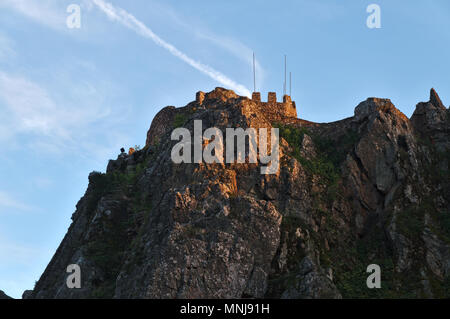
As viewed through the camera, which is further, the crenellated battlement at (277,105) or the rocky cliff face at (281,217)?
the crenellated battlement at (277,105)

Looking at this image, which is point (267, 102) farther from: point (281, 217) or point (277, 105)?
point (281, 217)

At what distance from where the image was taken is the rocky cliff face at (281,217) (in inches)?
2110

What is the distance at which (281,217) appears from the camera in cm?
5847

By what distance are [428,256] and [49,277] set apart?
3511 cm

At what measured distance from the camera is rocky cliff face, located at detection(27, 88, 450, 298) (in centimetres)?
5359

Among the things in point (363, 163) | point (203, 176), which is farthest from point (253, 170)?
point (363, 163)

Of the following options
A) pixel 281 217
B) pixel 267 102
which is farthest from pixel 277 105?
pixel 281 217

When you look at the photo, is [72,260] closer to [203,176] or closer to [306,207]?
[203,176]

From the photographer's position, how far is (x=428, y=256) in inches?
2234

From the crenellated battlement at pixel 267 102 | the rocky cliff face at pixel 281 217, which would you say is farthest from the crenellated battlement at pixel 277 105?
the rocky cliff face at pixel 281 217

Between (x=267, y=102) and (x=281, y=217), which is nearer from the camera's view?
(x=281, y=217)

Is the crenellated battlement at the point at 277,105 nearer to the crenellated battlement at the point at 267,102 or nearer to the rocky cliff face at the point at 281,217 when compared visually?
the crenellated battlement at the point at 267,102

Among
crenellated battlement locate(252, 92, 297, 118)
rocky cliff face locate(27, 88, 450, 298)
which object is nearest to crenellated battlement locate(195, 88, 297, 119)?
crenellated battlement locate(252, 92, 297, 118)
